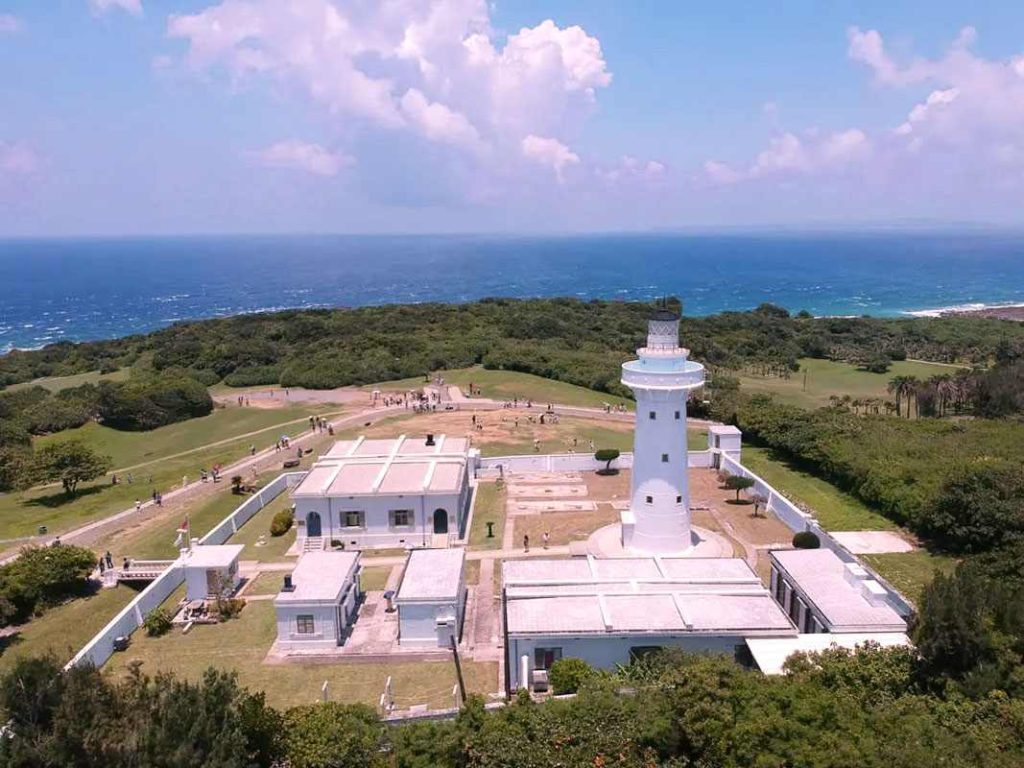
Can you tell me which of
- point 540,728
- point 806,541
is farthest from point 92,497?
point 806,541

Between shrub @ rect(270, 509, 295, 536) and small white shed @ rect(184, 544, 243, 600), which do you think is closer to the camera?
small white shed @ rect(184, 544, 243, 600)

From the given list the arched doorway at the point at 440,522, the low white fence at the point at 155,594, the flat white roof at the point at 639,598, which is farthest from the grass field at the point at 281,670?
the arched doorway at the point at 440,522

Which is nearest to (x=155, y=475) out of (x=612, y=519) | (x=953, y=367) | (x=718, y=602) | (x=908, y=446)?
(x=612, y=519)

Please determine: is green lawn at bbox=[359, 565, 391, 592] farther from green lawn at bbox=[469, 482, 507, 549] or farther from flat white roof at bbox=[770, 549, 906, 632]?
flat white roof at bbox=[770, 549, 906, 632]

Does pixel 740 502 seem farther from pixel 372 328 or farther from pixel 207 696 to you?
pixel 372 328

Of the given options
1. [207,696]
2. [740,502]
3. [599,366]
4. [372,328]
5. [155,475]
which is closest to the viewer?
[207,696]

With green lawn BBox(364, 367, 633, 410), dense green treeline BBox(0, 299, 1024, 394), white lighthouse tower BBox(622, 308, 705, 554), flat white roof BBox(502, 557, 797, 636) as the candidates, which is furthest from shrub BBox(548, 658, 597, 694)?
dense green treeline BBox(0, 299, 1024, 394)

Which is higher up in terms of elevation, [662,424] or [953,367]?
[662,424]

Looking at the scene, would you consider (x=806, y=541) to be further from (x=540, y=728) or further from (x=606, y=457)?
(x=540, y=728)
